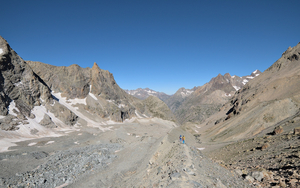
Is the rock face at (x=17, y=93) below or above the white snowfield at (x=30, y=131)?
above

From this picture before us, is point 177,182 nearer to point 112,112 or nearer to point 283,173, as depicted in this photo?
point 283,173

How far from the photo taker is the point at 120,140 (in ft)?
155

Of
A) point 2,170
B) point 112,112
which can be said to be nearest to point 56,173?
point 2,170

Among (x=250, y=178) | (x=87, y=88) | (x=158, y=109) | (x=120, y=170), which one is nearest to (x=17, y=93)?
(x=87, y=88)

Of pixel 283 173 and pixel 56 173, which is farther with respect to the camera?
pixel 56 173

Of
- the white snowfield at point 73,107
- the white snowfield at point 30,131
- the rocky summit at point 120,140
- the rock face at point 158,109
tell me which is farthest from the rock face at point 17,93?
the rock face at point 158,109

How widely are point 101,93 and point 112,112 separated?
71.9ft

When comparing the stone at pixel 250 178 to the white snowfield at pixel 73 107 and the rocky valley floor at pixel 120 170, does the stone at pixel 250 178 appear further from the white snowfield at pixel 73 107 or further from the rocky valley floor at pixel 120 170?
the white snowfield at pixel 73 107

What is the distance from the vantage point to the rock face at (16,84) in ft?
194

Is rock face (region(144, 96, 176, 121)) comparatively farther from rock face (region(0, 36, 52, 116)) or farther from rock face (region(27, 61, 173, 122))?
rock face (region(0, 36, 52, 116))

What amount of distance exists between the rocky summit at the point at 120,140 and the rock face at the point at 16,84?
40 centimetres

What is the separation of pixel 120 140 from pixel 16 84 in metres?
56.1

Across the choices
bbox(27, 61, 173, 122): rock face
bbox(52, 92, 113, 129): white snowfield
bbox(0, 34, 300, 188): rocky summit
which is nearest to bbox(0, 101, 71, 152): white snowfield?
bbox(0, 34, 300, 188): rocky summit

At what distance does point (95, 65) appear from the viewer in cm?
13688
